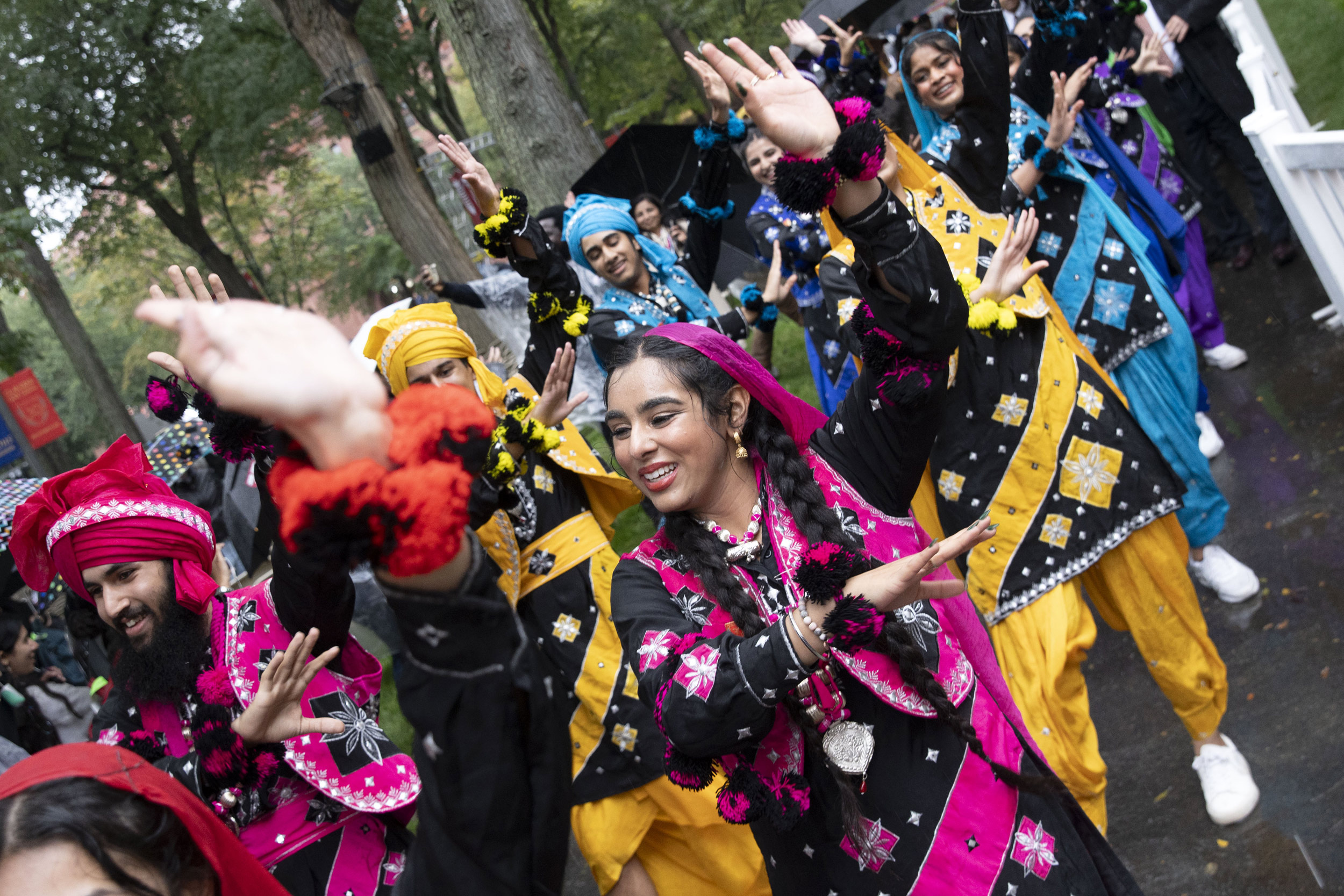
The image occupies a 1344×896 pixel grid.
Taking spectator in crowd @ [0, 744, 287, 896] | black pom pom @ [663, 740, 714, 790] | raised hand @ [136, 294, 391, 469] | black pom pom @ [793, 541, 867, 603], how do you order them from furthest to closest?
black pom pom @ [663, 740, 714, 790]
black pom pom @ [793, 541, 867, 603]
spectator in crowd @ [0, 744, 287, 896]
raised hand @ [136, 294, 391, 469]

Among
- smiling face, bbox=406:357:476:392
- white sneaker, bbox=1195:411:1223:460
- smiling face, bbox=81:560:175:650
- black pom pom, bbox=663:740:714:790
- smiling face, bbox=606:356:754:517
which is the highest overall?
smiling face, bbox=406:357:476:392

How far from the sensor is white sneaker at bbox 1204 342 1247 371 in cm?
567

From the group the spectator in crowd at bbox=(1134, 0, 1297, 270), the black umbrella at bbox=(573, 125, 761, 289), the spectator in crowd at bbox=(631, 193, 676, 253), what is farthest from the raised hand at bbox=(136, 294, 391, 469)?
the spectator in crowd at bbox=(1134, 0, 1297, 270)

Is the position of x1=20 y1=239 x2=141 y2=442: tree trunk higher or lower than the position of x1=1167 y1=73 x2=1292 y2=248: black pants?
higher

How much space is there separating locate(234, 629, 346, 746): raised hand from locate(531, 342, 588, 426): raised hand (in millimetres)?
1121

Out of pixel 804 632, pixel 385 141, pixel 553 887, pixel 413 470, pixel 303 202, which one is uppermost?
pixel 303 202

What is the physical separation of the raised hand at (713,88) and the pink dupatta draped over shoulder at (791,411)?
121 cm

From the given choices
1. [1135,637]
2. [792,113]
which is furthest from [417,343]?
[1135,637]

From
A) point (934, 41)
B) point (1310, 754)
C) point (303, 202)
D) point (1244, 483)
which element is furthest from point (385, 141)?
point (303, 202)

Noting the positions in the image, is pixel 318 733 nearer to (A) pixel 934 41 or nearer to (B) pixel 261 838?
(B) pixel 261 838

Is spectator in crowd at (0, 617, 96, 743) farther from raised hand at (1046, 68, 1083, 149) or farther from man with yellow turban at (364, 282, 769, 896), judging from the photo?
raised hand at (1046, 68, 1083, 149)

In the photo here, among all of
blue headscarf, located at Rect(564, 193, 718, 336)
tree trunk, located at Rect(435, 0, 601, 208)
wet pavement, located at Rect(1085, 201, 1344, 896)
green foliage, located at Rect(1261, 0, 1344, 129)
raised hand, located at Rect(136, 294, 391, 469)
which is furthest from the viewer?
green foliage, located at Rect(1261, 0, 1344, 129)

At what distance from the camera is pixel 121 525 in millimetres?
2457

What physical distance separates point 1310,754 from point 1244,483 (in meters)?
1.84
